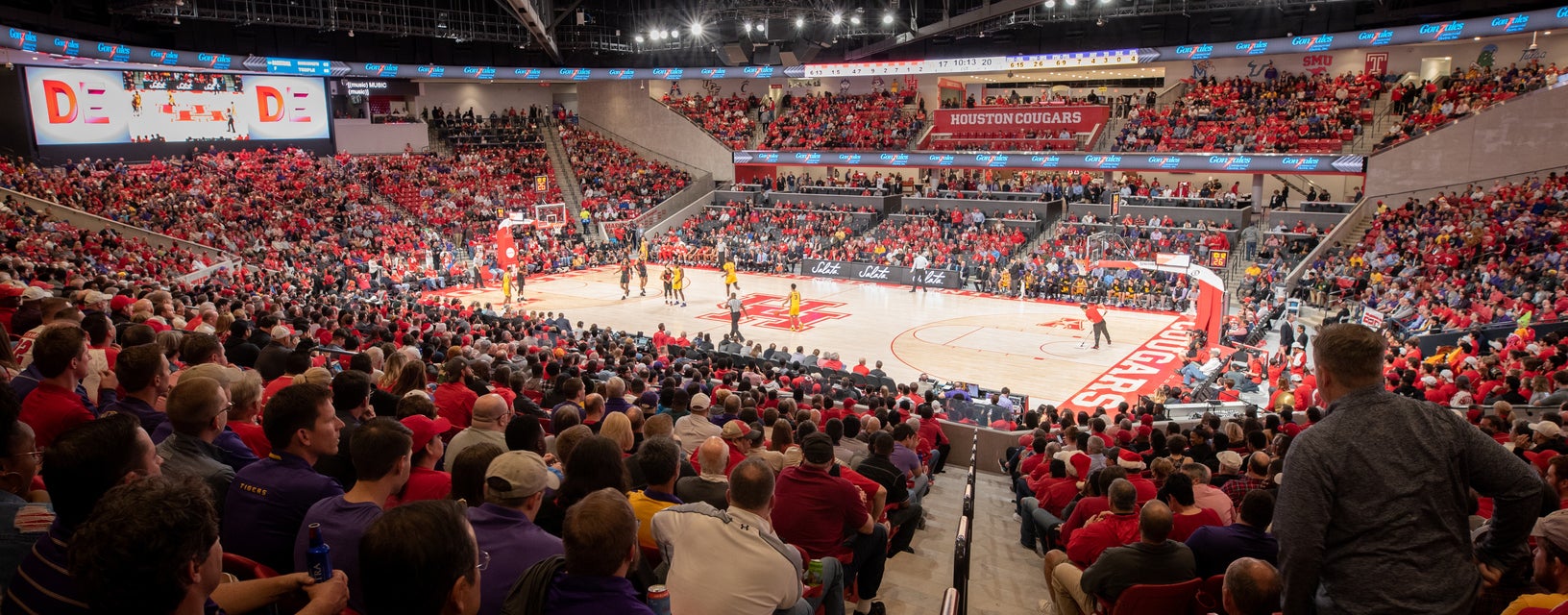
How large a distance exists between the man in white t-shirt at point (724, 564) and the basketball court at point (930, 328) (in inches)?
576

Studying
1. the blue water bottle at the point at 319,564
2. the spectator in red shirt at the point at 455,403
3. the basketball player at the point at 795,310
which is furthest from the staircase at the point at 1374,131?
the blue water bottle at the point at 319,564

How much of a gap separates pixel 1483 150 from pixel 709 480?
3156 cm

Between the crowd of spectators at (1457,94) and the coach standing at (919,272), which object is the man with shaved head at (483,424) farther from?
the crowd of spectators at (1457,94)

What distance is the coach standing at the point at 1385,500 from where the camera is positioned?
2.79 m

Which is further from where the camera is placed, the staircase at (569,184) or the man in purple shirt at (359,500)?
the staircase at (569,184)

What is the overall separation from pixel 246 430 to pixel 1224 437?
7.94 metres

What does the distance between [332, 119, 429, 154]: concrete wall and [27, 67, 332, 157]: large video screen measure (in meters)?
1.01

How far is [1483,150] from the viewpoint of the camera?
1075 inches

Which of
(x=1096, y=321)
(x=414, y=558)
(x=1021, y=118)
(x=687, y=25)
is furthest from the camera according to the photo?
(x=687, y=25)

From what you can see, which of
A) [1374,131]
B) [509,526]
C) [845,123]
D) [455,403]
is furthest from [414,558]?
[845,123]

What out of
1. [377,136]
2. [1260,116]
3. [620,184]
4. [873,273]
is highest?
[377,136]

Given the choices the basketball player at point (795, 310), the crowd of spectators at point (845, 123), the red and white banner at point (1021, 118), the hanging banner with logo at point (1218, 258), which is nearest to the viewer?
the basketball player at point (795, 310)

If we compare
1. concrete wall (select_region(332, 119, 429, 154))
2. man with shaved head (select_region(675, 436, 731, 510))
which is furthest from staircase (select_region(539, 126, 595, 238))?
man with shaved head (select_region(675, 436, 731, 510))

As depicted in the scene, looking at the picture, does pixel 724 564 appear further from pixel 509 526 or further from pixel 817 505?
pixel 817 505
